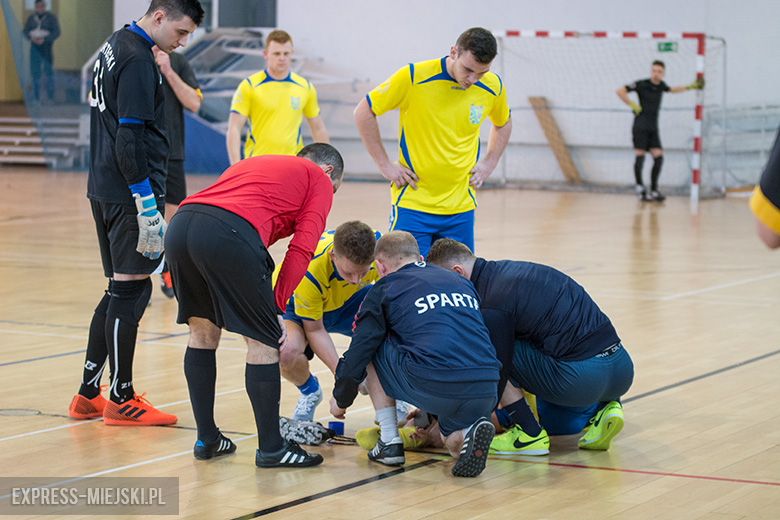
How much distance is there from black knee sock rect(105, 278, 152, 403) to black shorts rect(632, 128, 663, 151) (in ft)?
46.5

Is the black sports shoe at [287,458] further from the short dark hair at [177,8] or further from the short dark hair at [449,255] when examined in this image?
the short dark hair at [177,8]

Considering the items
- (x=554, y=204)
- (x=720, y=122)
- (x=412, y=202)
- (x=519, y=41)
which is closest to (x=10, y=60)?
(x=519, y=41)

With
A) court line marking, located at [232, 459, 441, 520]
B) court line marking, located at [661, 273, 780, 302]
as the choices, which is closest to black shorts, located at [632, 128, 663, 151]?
court line marking, located at [661, 273, 780, 302]

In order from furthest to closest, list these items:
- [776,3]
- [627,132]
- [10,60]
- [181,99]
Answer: [10,60] < [627,132] < [776,3] < [181,99]

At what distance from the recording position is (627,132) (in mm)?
20078

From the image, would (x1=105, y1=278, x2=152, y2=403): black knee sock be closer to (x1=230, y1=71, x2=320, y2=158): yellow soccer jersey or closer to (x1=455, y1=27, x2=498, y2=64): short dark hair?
(x1=455, y1=27, x2=498, y2=64): short dark hair

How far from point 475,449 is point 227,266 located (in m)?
1.10

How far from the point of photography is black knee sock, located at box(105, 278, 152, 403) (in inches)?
175

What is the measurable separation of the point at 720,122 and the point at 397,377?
1659 cm

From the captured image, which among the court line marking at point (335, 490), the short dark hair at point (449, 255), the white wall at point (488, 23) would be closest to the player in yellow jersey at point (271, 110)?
the short dark hair at point (449, 255)

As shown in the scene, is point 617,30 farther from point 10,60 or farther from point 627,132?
point 10,60

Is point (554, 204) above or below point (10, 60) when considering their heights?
below

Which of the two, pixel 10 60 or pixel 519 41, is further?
pixel 10 60

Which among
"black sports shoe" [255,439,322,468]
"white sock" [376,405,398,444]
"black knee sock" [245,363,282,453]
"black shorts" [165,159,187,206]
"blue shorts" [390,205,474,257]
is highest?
"blue shorts" [390,205,474,257]
